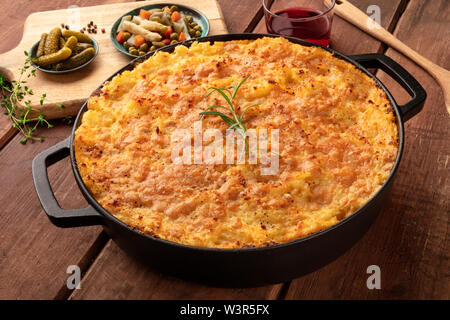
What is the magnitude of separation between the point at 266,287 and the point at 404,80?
3.60 ft

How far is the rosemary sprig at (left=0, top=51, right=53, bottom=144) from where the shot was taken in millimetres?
2688

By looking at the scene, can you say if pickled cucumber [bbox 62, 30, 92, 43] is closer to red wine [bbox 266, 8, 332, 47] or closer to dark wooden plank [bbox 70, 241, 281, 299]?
red wine [bbox 266, 8, 332, 47]

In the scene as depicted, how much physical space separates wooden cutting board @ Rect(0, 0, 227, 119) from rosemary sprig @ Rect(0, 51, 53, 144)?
0.04 m

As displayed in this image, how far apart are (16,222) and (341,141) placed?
146 cm

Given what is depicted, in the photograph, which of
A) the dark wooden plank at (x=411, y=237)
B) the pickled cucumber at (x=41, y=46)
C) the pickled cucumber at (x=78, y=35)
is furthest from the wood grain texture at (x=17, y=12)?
the dark wooden plank at (x=411, y=237)

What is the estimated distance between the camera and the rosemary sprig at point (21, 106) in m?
2.69

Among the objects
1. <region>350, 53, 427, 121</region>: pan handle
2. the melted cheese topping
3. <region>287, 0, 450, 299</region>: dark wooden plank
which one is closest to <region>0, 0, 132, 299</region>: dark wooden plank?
the melted cheese topping

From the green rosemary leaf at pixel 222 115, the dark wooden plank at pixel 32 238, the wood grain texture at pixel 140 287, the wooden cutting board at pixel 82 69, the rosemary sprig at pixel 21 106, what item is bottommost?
the dark wooden plank at pixel 32 238

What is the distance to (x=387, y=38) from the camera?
3000 mm

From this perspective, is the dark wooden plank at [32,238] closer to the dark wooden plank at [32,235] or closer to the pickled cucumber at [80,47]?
the dark wooden plank at [32,235]

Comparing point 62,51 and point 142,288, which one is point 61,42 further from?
point 142,288

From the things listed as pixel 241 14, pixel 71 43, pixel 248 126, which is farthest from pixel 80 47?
pixel 248 126

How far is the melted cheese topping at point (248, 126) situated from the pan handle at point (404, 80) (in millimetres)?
95

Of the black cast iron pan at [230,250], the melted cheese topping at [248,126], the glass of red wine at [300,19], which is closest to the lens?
the black cast iron pan at [230,250]
